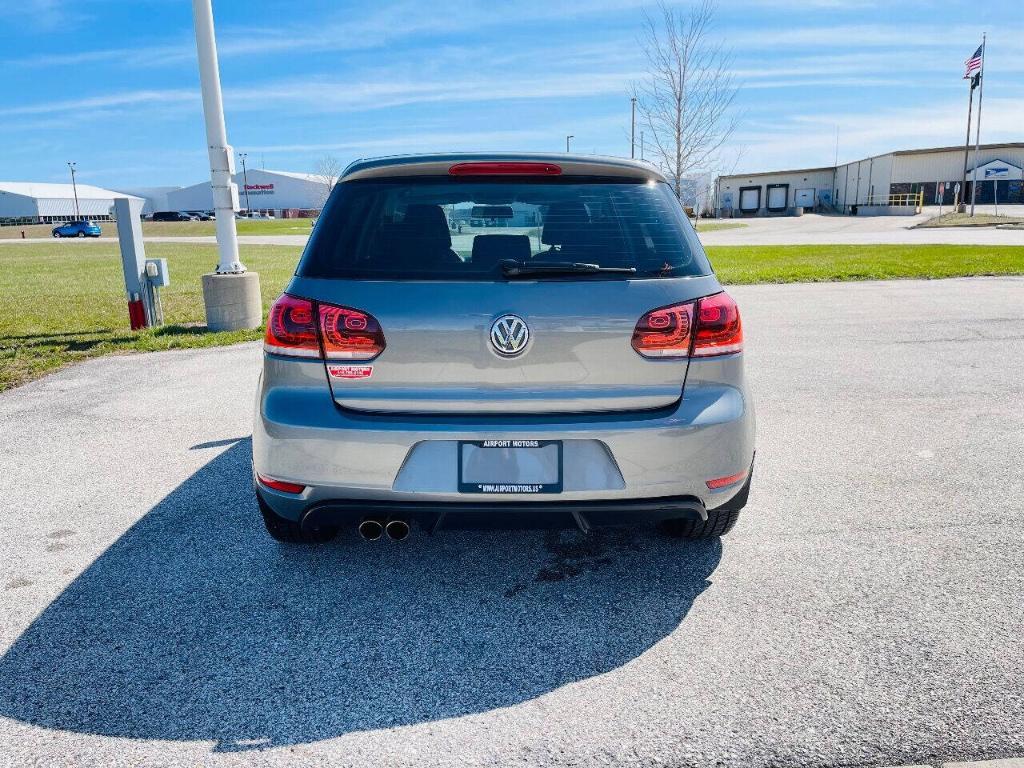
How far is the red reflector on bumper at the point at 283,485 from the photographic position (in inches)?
115

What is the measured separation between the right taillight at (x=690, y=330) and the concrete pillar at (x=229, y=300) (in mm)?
7790

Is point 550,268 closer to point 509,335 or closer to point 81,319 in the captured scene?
point 509,335

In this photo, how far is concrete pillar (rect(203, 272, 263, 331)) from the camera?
952 cm

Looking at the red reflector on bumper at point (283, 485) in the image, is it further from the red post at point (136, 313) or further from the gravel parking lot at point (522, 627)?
the red post at point (136, 313)

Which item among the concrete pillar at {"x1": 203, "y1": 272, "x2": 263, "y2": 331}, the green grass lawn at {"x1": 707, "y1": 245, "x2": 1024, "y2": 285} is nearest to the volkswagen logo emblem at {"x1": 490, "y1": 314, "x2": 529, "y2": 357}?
the concrete pillar at {"x1": 203, "y1": 272, "x2": 263, "y2": 331}

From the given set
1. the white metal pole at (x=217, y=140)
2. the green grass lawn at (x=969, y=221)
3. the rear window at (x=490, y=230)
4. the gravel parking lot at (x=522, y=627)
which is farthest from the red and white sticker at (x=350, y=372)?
the green grass lawn at (x=969, y=221)

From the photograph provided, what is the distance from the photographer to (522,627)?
289 cm

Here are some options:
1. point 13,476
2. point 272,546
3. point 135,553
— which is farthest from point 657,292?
point 13,476

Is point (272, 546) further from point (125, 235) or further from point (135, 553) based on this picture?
point (125, 235)

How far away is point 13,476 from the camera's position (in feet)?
15.3

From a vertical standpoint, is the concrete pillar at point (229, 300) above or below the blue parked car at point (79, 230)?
below

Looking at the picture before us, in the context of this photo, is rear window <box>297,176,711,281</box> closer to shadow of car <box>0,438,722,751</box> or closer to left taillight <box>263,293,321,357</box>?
left taillight <box>263,293,321,357</box>

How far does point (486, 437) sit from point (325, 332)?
0.68 metres

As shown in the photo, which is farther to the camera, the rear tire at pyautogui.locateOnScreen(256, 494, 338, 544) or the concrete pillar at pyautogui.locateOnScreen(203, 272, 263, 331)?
the concrete pillar at pyautogui.locateOnScreen(203, 272, 263, 331)
